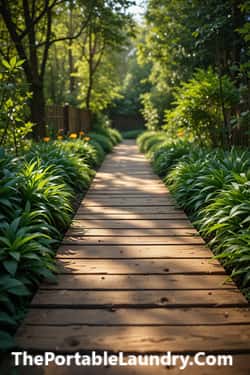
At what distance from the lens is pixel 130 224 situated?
4.05 m

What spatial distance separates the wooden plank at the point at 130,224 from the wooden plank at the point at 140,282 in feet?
4.22

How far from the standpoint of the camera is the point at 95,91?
58.5 feet

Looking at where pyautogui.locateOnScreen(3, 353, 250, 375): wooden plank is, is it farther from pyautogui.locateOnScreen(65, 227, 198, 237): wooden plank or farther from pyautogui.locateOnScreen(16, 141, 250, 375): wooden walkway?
pyautogui.locateOnScreen(65, 227, 198, 237): wooden plank

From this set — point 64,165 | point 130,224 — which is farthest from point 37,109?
point 130,224

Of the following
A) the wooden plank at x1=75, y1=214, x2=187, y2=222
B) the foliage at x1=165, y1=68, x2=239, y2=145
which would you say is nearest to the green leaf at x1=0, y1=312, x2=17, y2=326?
the wooden plank at x1=75, y1=214, x2=187, y2=222

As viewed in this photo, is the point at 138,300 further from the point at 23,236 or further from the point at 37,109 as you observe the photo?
the point at 37,109

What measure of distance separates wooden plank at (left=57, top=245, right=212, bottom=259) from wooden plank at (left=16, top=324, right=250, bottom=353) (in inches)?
42.7

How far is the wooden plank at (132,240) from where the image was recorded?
3.40 meters

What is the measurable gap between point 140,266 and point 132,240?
66cm

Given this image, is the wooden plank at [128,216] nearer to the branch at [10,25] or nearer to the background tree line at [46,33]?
the background tree line at [46,33]

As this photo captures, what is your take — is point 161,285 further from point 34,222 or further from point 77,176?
point 77,176

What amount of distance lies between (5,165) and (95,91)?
14928 mm

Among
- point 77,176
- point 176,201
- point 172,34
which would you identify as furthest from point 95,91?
point 176,201

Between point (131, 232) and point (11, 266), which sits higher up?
point (11, 266)
